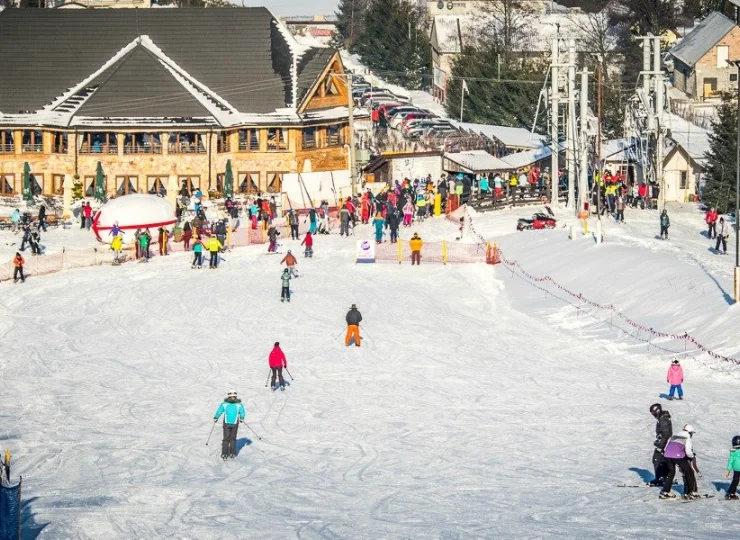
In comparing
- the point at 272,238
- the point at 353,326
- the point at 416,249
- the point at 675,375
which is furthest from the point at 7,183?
the point at 675,375

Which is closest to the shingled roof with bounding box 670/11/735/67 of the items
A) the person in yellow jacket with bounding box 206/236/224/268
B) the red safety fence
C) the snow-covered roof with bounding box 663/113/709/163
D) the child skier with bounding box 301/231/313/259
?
the snow-covered roof with bounding box 663/113/709/163

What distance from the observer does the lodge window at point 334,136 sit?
80.3m

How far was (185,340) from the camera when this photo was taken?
136 ft

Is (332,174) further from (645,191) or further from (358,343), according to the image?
(358,343)

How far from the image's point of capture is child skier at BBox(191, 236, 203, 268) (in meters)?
51.0

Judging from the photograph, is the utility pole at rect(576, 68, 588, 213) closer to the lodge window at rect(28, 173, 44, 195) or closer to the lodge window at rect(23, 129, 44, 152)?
the lodge window at rect(28, 173, 44, 195)

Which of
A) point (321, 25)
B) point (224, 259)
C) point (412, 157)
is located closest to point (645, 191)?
point (412, 157)

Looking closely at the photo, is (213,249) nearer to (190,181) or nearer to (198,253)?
(198,253)

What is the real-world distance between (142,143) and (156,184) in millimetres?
2433

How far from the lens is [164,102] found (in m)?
80.4

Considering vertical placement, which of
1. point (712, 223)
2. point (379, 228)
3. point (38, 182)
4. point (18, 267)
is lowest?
point (18, 267)

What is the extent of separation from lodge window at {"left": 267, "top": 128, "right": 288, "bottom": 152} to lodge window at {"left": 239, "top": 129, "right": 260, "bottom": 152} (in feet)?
1.97

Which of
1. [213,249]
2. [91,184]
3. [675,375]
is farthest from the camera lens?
[91,184]

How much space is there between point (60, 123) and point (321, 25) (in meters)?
83.2
